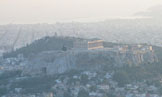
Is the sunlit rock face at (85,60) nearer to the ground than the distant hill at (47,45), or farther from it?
farther from it

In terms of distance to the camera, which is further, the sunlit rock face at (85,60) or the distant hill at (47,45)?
the distant hill at (47,45)

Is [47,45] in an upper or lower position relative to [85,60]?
lower

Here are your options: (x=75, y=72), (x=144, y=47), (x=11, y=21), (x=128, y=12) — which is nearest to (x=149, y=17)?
(x=128, y=12)

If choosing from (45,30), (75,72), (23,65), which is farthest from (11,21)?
(75,72)

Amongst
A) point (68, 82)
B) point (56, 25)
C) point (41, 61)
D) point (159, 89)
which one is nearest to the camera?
point (159, 89)

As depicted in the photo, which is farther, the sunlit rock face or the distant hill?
the distant hill

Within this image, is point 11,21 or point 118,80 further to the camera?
point 11,21

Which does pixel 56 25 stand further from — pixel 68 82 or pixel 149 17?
pixel 68 82

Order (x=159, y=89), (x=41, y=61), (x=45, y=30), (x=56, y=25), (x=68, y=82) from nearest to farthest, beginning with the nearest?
(x=159, y=89), (x=68, y=82), (x=41, y=61), (x=45, y=30), (x=56, y=25)

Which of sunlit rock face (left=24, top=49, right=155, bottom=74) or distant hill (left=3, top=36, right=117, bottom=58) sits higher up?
sunlit rock face (left=24, top=49, right=155, bottom=74)

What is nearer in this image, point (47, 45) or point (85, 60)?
point (85, 60)
